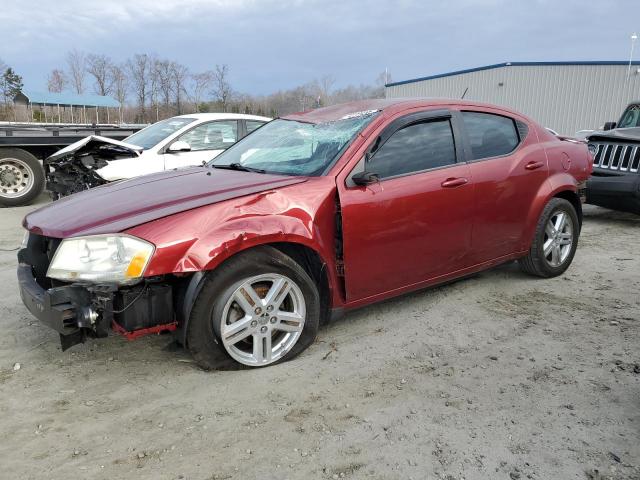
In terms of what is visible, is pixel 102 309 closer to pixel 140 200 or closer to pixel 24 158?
pixel 140 200

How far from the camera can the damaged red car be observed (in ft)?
8.95

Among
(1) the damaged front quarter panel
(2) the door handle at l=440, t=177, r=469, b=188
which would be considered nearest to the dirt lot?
(2) the door handle at l=440, t=177, r=469, b=188

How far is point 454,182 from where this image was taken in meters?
3.75

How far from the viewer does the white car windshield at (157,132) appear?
24.3 ft

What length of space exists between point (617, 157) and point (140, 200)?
6964mm

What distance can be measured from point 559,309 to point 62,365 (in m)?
3.62

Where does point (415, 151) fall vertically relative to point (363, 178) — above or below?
above

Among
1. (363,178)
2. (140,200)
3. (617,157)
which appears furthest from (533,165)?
(617,157)

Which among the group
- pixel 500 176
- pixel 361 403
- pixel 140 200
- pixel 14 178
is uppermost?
pixel 500 176

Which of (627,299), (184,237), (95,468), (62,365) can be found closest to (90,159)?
(62,365)

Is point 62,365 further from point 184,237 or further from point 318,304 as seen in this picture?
point 318,304

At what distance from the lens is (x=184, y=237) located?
2.73 m

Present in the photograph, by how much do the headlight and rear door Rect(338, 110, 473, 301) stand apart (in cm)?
126

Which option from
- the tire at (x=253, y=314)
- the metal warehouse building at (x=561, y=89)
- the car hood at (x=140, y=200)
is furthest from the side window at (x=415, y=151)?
the metal warehouse building at (x=561, y=89)
